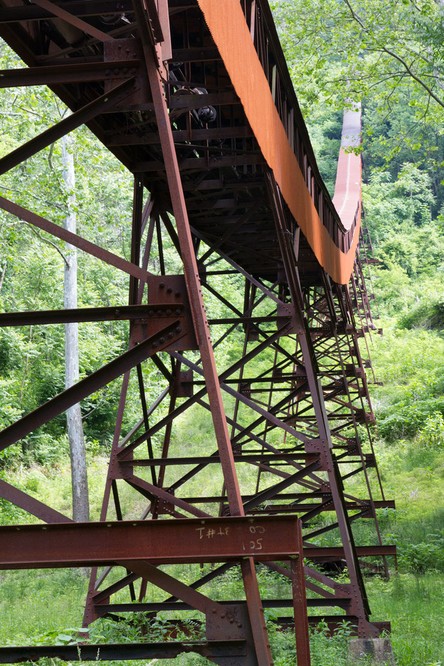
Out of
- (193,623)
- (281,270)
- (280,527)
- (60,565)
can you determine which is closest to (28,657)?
(60,565)

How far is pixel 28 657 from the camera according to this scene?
5.21 m

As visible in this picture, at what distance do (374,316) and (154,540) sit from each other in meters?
32.7

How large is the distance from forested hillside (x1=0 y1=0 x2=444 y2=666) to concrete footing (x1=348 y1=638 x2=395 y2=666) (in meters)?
0.17

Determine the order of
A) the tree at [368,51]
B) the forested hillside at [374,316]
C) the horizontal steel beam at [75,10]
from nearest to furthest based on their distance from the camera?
1. the horizontal steel beam at [75,10]
2. the forested hillside at [374,316]
3. the tree at [368,51]

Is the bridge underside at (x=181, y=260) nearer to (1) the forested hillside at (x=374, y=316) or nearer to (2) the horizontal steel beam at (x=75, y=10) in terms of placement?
(2) the horizontal steel beam at (x=75, y=10)

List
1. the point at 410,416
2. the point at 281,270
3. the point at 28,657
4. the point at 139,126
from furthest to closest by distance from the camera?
the point at 410,416, the point at 281,270, the point at 139,126, the point at 28,657

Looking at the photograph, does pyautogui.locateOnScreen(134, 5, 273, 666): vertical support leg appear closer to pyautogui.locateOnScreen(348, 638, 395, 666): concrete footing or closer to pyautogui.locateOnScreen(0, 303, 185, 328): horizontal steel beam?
pyautogui.locateOnScreen(0, 303, 185, 328): horizontal steel beam

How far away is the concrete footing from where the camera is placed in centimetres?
843

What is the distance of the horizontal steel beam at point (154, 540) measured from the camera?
4637mm

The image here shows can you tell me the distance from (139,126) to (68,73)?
2.01 m

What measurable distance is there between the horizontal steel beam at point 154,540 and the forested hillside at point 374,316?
6.77 ft

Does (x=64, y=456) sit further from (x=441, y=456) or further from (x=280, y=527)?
(x=280, y=527)

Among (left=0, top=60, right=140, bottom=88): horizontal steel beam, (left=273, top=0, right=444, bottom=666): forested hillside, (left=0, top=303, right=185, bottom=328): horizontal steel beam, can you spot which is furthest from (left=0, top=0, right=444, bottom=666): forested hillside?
(left=0, top=60, right=140, bottom=88): horizontal steel beam

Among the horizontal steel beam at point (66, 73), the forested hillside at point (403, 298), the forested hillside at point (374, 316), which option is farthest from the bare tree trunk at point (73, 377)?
the horizontal steel beam at point (66, 73)
